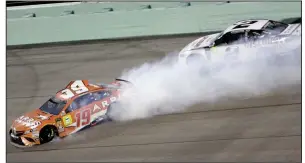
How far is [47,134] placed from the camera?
802 cm

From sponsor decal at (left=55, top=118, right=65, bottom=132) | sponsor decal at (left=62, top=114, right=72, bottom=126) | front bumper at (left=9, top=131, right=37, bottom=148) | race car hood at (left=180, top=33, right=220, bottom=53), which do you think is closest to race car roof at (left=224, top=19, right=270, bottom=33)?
race car hood at (left=180, top=33, right=220, bottom=53)

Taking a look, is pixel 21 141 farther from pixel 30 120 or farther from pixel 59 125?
pixel 59 125

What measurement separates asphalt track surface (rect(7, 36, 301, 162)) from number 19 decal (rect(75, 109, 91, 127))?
0.15 meters

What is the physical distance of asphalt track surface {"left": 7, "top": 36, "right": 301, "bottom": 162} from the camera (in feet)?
25.7

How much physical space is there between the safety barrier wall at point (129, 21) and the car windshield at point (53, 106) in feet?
3.98

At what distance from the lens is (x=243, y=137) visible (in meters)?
7.91

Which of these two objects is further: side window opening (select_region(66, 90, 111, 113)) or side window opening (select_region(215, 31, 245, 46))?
side window opening (select_region(215, 31, 245, 46))

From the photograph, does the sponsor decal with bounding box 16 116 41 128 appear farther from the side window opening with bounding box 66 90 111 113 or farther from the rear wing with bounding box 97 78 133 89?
the rear wing with bounding box 97 78 133 89

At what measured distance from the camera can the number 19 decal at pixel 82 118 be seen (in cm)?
808

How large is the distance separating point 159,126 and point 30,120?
2.24 meters

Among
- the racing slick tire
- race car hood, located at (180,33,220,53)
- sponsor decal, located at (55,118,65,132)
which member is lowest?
the racing slick tire

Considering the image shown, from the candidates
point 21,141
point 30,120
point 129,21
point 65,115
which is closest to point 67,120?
point 65,115

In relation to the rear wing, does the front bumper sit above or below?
below

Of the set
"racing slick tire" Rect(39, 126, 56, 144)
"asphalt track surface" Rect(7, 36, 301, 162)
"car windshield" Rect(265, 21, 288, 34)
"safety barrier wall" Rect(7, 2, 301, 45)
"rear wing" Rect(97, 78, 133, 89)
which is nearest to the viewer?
"asphalt track surface" Rect(7, 36, 301, 162)
